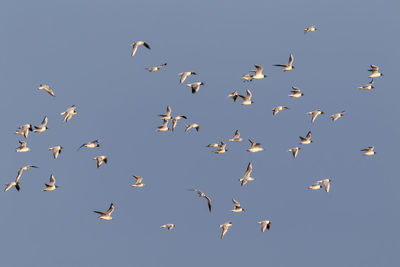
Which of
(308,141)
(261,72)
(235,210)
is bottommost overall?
(235,210)

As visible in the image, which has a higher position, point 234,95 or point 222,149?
point 234,95

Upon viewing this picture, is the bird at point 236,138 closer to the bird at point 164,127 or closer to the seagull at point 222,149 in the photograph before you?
the seagull at point 222,149

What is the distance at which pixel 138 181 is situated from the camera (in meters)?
75.1

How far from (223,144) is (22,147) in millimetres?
15519

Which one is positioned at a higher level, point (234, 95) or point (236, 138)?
point (234, 95)

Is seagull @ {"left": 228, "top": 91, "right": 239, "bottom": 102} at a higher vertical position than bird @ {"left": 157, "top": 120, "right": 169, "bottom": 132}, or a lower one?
higher

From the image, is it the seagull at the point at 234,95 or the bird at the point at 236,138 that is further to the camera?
the bird at the point at 236,138

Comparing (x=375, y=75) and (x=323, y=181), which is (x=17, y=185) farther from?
Result: (x=375, y=75)

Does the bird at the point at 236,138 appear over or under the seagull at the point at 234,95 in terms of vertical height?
under

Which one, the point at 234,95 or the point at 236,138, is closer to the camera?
the point at 234,95

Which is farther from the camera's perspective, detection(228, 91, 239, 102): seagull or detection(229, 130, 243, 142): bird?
detection(229, 130, 243, 142): bird

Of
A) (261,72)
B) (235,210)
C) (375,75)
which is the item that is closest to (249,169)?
(235,210)

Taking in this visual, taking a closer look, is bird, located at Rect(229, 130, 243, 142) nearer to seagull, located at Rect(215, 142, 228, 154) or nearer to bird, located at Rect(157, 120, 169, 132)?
seagull, located at Rect(215, 142, 228, 154)

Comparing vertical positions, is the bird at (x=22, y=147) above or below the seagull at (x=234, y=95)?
below
